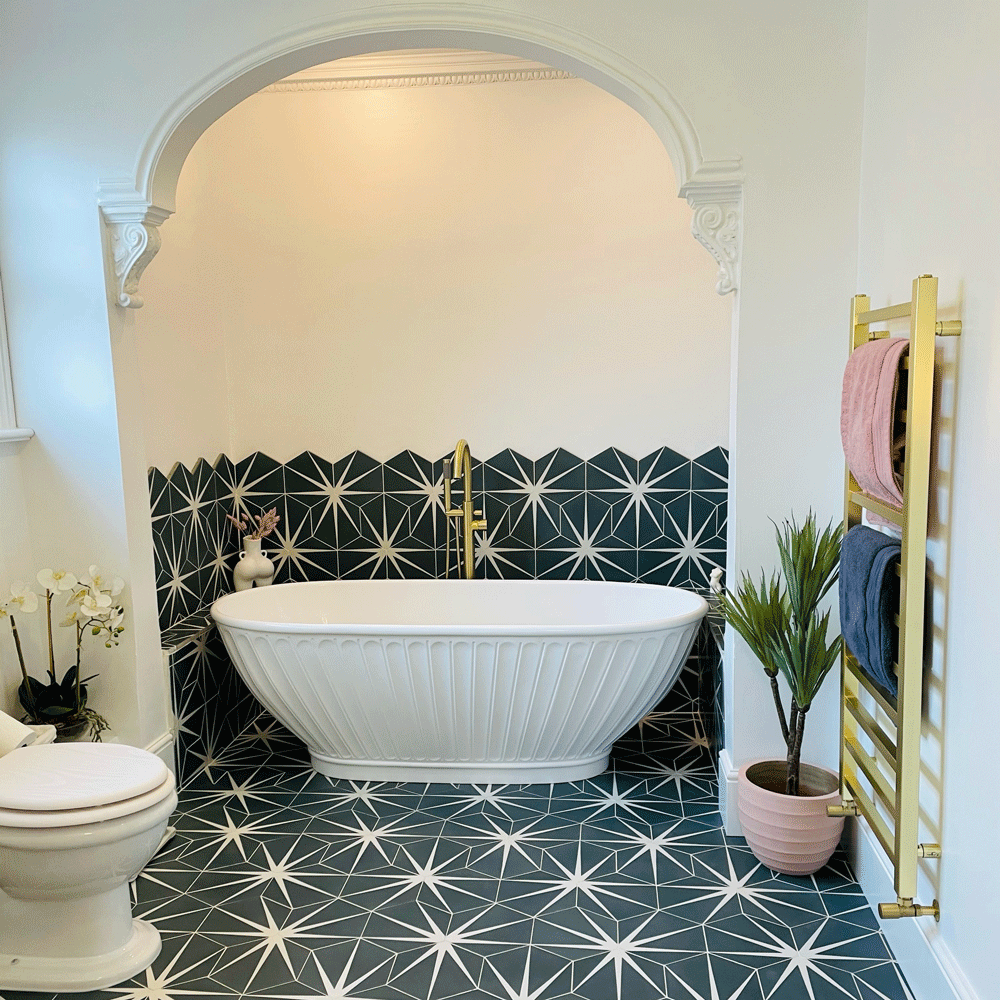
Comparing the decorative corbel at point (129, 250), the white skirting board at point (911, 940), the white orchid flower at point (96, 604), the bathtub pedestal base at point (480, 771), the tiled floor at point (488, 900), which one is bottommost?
the tiled floor at point (488, 900)

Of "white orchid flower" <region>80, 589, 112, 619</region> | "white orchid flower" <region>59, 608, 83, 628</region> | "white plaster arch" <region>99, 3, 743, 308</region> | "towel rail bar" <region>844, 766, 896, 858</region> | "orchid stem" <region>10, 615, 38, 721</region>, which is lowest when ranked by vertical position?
"towel rail bar" <region>844, 766, 896, 858</region>

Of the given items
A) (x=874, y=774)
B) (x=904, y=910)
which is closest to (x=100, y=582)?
(x=874, y=774)

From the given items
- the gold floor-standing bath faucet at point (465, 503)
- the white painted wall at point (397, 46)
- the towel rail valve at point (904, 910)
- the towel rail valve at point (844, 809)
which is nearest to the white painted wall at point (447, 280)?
the gold floor-standing bath faucet at point (465, 503)

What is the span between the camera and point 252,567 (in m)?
3.92

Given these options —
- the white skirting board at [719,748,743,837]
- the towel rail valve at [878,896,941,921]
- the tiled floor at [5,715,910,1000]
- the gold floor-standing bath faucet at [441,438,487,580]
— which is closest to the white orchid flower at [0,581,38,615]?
the tiled floor at [5,715,910,1000]

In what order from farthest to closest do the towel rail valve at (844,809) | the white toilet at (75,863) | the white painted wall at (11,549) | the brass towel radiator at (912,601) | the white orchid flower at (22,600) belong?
the white painted wall at (11,549) < the white orchid flower at (22,600) < the towel rail valve at (844,809) < the white toilet at (75,863) < the brass towel radiator at (912,601)

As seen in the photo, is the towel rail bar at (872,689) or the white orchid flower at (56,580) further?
the white orchid flower at (56,580)

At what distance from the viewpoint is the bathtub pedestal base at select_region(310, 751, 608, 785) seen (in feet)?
11.0

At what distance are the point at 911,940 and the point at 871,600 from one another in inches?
31.1

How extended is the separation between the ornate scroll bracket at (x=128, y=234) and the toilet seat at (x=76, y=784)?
4.39 feet

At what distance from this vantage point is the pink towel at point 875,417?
2.07m

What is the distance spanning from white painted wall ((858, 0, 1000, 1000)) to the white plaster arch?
537 mm

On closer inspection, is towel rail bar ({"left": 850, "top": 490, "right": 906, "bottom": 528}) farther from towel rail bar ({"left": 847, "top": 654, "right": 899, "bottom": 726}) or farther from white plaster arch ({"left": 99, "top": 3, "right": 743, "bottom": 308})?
white plaster arch ({"left": 99, "top": 3, "right": 743, "bottom": 308})

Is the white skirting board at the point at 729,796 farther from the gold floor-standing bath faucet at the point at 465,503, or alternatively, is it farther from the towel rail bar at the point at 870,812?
the gold floor-standing bath faucet at the point at 465,503
